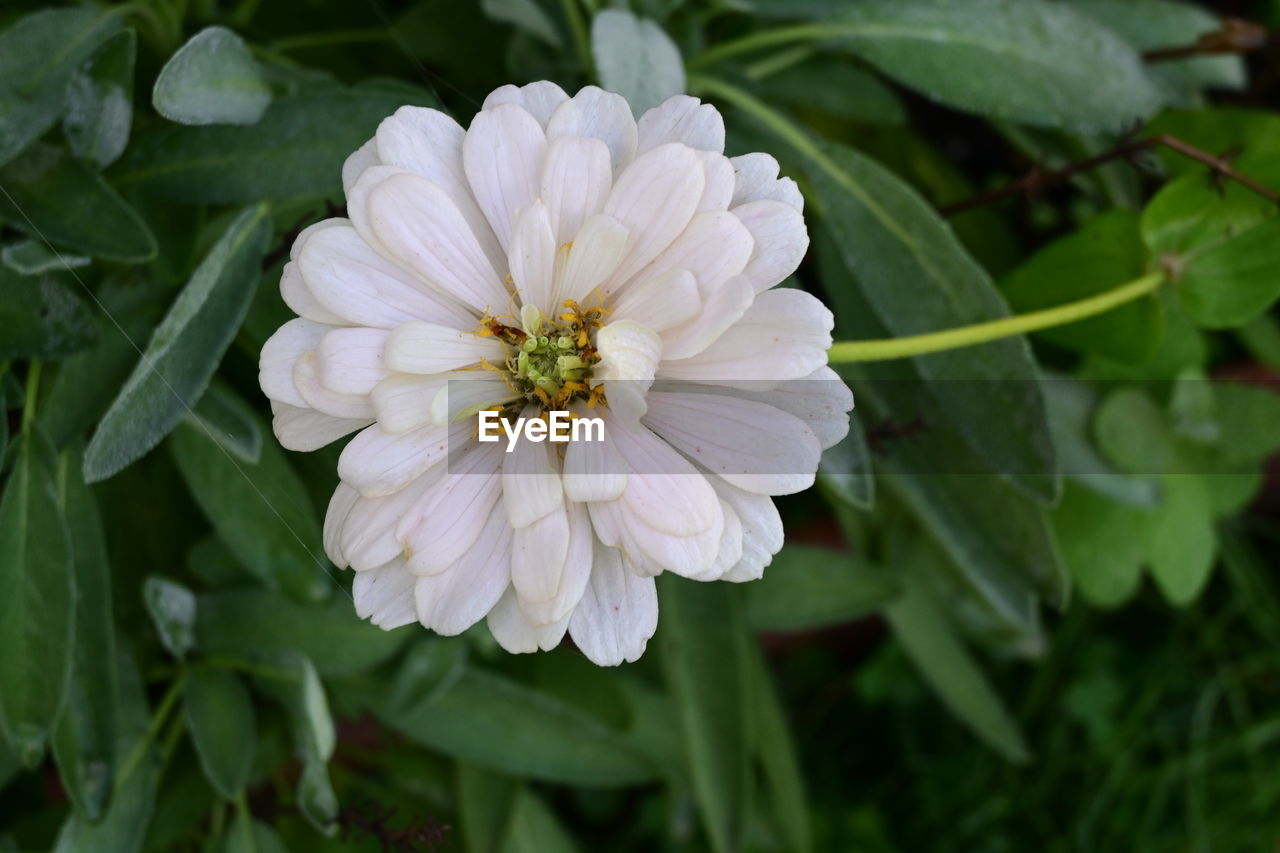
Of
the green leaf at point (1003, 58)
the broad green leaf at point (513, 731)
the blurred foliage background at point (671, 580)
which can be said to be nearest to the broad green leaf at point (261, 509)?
the blurred foliage background at point (671, 580)

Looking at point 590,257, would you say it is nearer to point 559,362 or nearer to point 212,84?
point 559,362

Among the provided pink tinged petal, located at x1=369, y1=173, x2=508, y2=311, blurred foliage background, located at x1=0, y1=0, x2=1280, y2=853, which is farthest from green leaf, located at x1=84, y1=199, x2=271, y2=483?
pink tinged petal, located at x1=369, y1=173, x2=508, y2=311

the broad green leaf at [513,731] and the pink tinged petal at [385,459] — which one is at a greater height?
Result: the pink tinged petal at [385,459]

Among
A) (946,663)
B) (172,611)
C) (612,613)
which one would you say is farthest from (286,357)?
(946,663)

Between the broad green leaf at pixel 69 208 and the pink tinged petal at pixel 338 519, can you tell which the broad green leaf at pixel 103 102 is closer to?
the broad green leaf at pixel 69 208

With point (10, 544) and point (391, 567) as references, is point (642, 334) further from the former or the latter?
point (10, 544)

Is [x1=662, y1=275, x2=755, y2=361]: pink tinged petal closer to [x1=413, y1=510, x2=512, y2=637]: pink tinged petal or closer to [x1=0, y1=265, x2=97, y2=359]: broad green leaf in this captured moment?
[x1=413, y1=510, x2=512, y2=637]: pink tinged petal

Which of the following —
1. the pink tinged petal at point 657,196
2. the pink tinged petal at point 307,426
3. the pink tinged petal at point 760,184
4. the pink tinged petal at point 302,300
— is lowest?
the pink tinged petal at point 307,426
